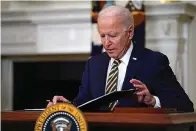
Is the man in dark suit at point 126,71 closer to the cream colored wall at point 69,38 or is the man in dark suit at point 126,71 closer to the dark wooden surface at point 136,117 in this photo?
the dark wooden surface at point 136,117

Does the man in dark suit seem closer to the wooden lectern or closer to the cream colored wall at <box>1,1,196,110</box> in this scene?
the wooden lectern

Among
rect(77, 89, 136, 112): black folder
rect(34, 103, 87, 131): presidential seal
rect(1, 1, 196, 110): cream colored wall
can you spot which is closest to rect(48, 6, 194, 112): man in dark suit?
rect(77, 89, 136, 112): black folder

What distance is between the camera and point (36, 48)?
555 cm

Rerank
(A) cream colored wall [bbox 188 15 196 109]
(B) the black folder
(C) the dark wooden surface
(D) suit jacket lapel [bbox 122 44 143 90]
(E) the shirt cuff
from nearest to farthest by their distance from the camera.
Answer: (C) the dark wooden surface, (B) the black folder, (E) the shirt cuff, (D) suit jacket lapel [bbox 122 44 143 90], (A) cream colored wall [bbox 188 15 196 109]

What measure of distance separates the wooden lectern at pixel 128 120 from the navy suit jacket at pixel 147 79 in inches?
6.9

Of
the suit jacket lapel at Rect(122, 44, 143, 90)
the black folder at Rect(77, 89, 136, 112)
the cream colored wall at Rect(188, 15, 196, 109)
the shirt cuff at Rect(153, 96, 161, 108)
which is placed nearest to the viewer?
the black folder at Rect(77, 89, 136, 112)

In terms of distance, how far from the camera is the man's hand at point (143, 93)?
6.31 ft

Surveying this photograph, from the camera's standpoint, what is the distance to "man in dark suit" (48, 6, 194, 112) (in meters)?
2.11

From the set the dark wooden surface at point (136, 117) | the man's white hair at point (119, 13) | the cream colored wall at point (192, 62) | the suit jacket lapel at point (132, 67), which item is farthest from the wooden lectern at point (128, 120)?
the cream colored wall at point (192, 62)

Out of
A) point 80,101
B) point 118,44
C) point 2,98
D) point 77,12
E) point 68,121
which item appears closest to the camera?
point 68,121

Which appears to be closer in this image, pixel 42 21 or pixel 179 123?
pixel 179 123

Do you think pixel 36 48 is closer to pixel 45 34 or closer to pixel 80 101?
pixel 45 34

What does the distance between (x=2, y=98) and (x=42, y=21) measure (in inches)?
38.2

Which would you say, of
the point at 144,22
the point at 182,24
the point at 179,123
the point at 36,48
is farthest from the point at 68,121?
the point at 36,48
